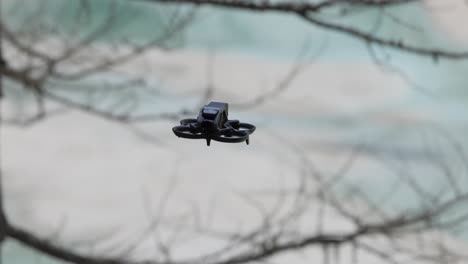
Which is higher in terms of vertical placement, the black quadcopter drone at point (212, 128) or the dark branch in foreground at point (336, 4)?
the dark branch in foreground at point (336, 4)

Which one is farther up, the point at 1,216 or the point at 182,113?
the point at 182,113

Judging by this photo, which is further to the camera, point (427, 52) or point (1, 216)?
point (1, 216)

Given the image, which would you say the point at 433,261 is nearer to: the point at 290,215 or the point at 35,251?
the point at 290,215

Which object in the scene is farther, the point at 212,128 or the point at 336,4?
the point at 336,4

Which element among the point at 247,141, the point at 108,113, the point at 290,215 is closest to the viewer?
the point at 247,141

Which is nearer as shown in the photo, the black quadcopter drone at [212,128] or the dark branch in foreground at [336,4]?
Result: the black quadcopter drone at [212,128]

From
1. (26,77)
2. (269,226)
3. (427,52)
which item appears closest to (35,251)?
(26,77)

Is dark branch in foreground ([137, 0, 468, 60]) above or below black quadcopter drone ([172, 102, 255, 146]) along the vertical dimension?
above

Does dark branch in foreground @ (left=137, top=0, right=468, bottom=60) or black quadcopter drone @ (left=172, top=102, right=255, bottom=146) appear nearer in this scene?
black quadcopter drone @ (left=172, top=102, right=255, bottom=146)
